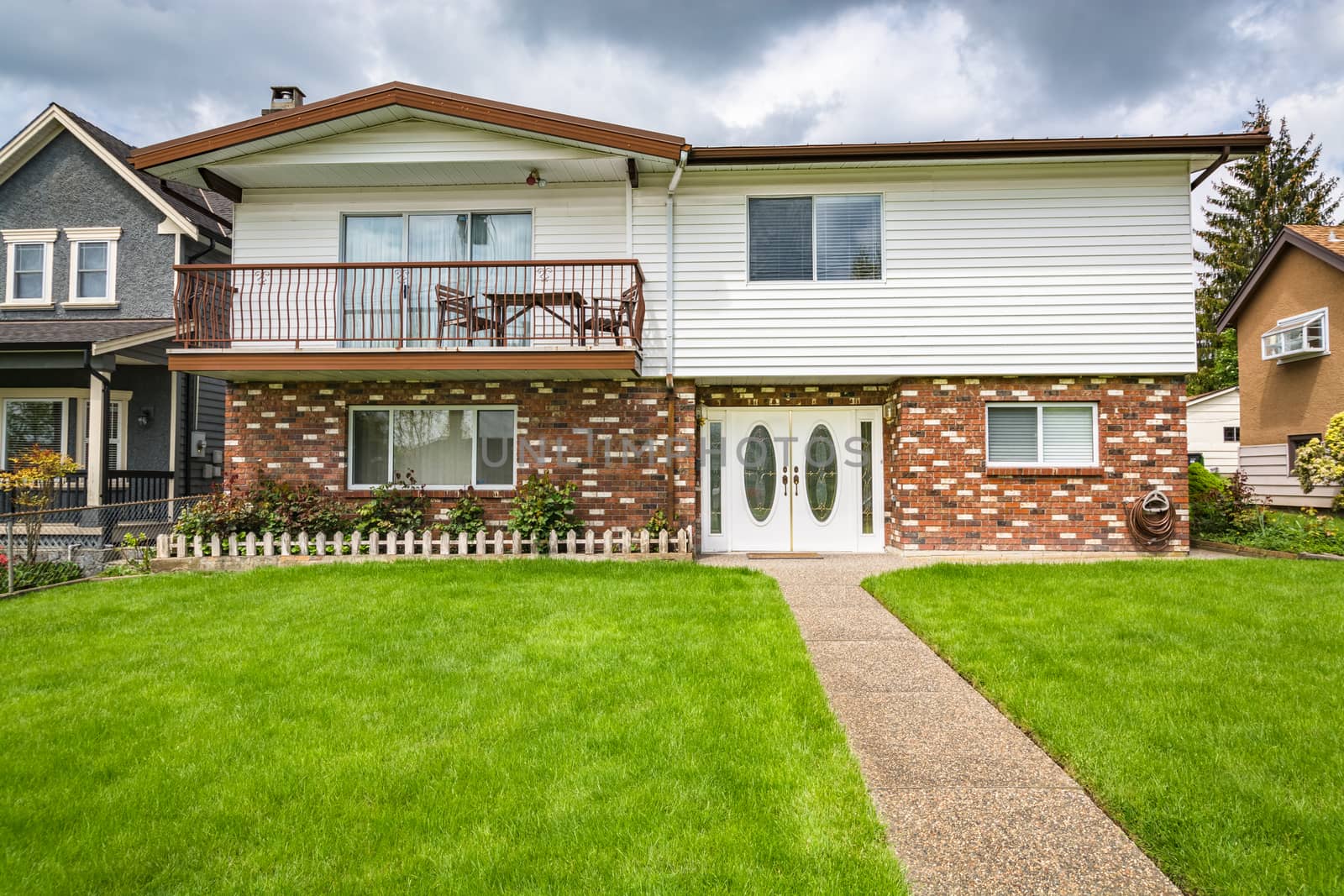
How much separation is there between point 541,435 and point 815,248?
186 inches

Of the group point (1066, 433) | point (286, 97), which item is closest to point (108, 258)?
point (286, 97)

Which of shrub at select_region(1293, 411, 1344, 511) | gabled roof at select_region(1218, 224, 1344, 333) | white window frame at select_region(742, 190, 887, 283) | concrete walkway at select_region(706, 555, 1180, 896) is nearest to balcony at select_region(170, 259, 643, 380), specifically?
white window frame at select_region(742, 190, 887, 283)

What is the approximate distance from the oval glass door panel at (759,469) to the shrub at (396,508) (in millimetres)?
4705

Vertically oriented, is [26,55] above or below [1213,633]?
above

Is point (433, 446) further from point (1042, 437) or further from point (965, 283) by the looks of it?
point (1042, 437)

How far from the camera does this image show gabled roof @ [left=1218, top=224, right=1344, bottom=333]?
46.9 ft

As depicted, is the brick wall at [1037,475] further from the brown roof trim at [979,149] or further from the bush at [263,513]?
the bush at [263,513]

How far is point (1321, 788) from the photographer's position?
10.1 feet

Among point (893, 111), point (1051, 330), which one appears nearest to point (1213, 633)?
point (1051, 330)

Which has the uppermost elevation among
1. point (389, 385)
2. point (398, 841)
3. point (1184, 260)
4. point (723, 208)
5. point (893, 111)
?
point (893, 111)

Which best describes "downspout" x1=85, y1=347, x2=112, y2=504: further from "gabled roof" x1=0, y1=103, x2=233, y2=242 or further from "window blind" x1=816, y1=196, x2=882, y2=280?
"window blind" x1=816, y1=196, x2=882, y2=280

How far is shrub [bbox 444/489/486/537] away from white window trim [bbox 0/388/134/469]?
7.86 metres

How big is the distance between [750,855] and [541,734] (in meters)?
1.44

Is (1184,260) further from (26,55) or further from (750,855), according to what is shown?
(26,55)
